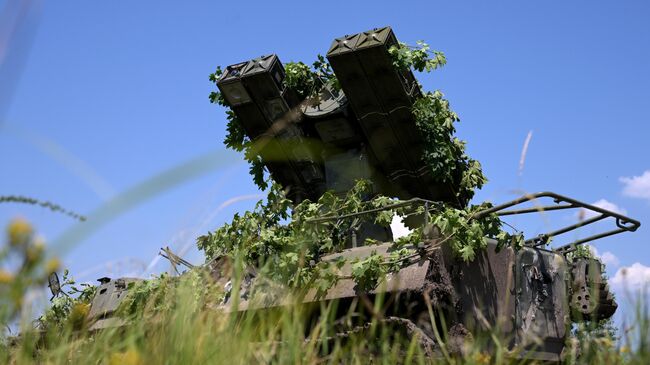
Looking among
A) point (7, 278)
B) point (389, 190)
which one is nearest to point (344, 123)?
point (389, 190)

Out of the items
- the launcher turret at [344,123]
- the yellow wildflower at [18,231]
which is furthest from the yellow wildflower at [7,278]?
the launcher turret at [344,123]

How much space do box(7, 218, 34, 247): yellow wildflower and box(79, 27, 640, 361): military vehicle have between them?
3765 millimetres

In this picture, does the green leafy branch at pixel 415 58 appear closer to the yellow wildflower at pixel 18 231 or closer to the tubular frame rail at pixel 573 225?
the tubular frame rail at pixel 573 225

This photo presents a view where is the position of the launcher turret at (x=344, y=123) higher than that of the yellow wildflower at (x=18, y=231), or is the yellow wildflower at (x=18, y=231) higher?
the launcher turret at (x=344, y=123)

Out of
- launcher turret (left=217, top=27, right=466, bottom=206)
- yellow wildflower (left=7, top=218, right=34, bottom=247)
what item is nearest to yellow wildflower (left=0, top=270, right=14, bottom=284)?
yellow wildflower (left=7, top=218, right=34, bottom=247)

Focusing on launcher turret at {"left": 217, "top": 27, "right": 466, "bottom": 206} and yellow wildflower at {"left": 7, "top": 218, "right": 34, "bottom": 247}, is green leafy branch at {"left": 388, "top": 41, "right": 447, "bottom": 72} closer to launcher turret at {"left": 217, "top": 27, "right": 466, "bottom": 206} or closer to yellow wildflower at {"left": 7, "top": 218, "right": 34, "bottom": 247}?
launcher turret at {"left": 217, "top": 27, "right": 466, "bottom": 206}

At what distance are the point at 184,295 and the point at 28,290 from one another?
79cm

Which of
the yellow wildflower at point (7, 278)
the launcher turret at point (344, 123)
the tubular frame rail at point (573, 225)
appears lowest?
the yellow wildflower at point (7, 278)

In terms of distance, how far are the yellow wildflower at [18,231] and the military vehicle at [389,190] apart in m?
3.77

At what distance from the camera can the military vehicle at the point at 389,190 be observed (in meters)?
5.70

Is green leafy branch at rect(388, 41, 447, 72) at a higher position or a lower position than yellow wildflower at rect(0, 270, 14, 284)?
higher

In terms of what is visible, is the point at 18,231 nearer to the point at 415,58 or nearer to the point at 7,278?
the point at 7,278

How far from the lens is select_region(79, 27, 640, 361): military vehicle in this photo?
18.7 feet

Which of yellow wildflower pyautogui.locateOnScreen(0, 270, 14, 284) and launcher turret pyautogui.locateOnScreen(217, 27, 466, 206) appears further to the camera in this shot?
launcher turret pyautogui.locateOnScreen(217, 27, 466, 206)
